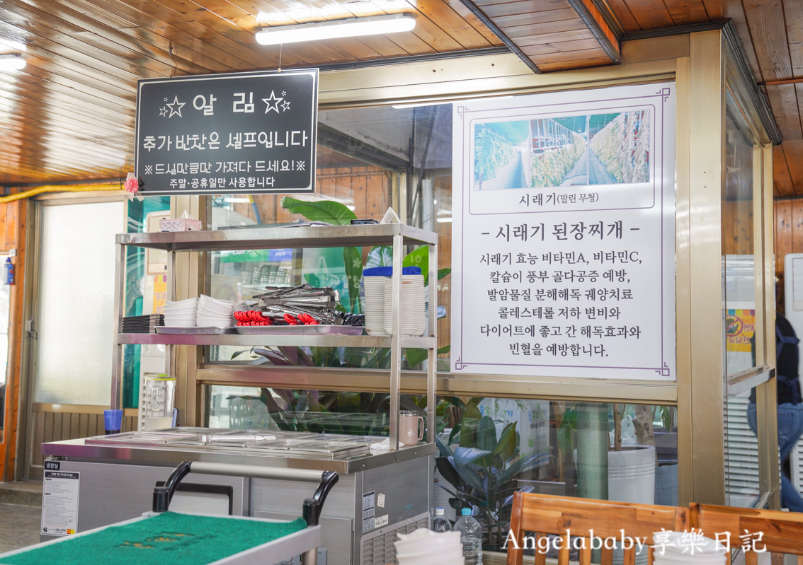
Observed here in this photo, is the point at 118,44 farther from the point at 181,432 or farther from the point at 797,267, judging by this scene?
the point at 797,267

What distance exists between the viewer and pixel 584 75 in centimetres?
322

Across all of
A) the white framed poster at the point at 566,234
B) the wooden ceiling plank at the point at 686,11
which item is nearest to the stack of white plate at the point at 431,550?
the white framed poster at the point at 566,234

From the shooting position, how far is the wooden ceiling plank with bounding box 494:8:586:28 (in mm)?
2578

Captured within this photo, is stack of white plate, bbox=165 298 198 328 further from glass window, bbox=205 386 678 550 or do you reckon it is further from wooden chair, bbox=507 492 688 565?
wooden chair, bbox=507 492 688 565

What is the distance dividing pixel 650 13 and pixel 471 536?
220 centimetres

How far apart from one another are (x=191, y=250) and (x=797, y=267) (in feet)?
14.4

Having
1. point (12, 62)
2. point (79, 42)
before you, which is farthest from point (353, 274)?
point (12, 62)

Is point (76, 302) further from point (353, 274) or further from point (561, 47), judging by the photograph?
point (561, 47)

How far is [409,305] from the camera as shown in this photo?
301 centimetres

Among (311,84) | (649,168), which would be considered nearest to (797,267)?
(649,168)

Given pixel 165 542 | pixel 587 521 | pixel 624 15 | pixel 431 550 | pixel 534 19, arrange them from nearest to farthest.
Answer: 1. pixel 431 550
2. pixel 165 542
3. pixel 587 521
4. pixel 534 19
5. pixel 624 15

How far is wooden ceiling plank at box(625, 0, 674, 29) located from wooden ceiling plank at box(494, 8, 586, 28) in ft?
0.98

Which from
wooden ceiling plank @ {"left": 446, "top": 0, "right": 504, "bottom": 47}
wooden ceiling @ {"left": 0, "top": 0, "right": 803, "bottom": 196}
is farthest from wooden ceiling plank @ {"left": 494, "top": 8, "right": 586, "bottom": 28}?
wooden ceiling plank @ {"left": 446, "top": 0, "right": 504, "bottom": 47}

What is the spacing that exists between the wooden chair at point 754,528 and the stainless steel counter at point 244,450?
3.71 ft
